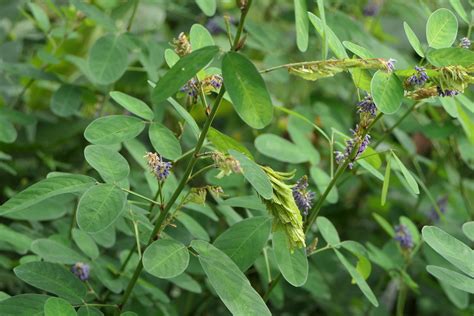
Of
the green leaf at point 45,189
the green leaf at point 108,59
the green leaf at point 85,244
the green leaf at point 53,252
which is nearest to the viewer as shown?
the green leaf at point 45,189

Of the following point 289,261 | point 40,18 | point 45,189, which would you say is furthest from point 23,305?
point 40,18

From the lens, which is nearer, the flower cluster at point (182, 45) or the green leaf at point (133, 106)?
the flower cluster at point (182, 45)

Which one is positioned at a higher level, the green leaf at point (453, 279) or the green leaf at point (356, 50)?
the green leaf at point (356, 50)

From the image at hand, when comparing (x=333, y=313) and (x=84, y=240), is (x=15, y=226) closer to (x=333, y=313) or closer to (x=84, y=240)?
(x=84, y=240)

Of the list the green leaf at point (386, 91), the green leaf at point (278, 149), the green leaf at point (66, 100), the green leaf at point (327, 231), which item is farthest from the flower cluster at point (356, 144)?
the green leaf at point (66, 100)

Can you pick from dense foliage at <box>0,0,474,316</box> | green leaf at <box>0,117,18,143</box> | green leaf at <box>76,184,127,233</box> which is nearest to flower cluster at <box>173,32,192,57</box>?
dense foliage at <box>0,0,474,316</box>

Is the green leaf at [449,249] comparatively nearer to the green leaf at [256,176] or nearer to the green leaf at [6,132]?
the green leaf at [256,176]

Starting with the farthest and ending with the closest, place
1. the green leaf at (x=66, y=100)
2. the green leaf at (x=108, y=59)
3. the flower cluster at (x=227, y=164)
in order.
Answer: the green leaf at (x=66, y=100), the green leaf at (x=108, y=59), the flower cluster at (x=227, y=164)

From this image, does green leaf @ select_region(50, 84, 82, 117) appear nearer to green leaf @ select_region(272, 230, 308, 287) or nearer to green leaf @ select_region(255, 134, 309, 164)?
green leaf @ select_region(255, 134, 309, 164)

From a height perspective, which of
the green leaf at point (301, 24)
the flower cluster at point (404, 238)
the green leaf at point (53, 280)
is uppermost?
the green leaf at point (301, 24)

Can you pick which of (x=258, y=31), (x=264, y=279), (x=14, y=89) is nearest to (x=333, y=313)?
(x=264, y=279)
